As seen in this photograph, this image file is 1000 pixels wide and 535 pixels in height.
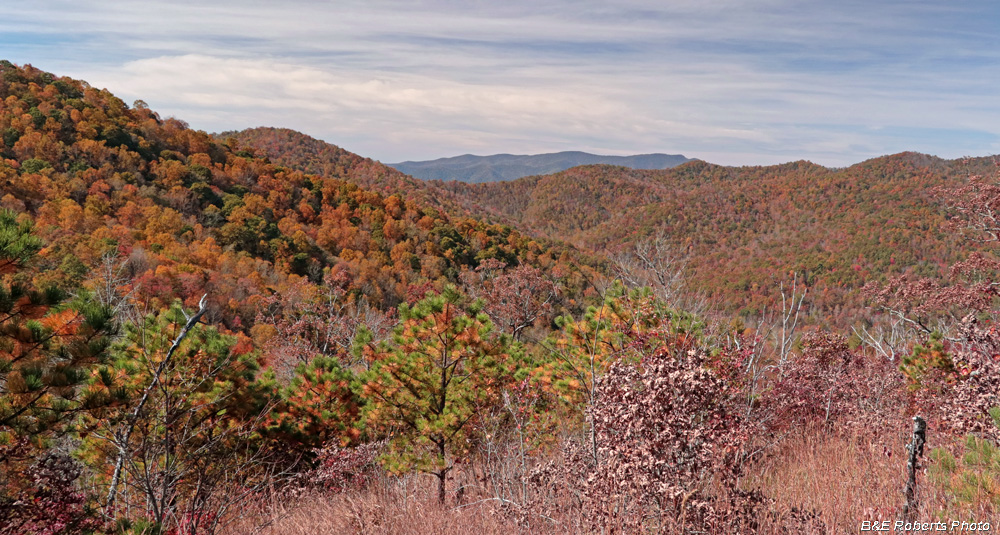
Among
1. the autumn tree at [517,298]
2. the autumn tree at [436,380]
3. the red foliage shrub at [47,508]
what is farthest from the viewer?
the autumn tree at [517,298]

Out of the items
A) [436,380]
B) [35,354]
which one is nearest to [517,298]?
[436,380]

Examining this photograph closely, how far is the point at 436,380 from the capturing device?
22.4 feet

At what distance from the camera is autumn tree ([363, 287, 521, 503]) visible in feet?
21.9

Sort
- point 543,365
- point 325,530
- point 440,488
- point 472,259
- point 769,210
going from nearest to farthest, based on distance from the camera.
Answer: point 325,530 < point 440,488 < point 543,365 < point 472,259 < point 769,210

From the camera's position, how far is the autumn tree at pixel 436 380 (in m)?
6.68

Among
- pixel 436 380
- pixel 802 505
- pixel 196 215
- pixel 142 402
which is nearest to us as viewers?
pixel 142 402

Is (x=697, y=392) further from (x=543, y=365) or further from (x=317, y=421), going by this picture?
(x=317, y=421)

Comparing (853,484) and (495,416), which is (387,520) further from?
(853,484)

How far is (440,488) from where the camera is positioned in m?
6.37

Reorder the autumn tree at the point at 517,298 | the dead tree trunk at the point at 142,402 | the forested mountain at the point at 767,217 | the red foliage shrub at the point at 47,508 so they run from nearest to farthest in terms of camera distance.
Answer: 1. the dead tree trunk at the point at 142,402
2. the red foliage shrub at the point at 47,508
3. the autumn tree at the point at 517,298
4. the forested mountain at the point at 767,217

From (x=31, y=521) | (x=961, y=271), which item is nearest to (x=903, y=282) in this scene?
(x=961, y=271)

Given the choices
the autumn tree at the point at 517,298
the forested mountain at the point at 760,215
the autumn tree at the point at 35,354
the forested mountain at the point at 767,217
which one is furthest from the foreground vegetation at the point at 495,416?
the forested mountain at the point at 760,215

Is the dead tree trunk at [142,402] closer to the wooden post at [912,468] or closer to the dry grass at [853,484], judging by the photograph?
the dry grass at [853,484]

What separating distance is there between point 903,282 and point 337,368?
9.52 metres
